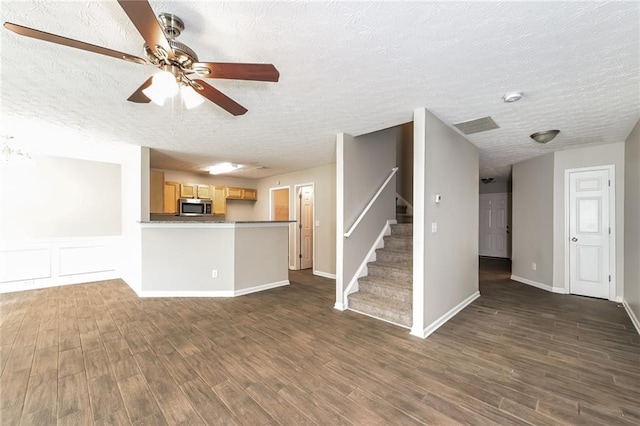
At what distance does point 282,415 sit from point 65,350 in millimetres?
2302

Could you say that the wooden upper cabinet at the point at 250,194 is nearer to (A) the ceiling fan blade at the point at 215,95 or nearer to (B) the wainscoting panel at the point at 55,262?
(B) the wainscoting panel at the point at 55,262

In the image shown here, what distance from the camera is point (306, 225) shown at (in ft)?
21.8

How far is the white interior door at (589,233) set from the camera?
13.1 feet

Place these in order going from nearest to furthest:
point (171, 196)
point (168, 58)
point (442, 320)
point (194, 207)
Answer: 1. point (168, 58)
2. point (442, 320)
3. point (171, 196)
4. point (194, 207)

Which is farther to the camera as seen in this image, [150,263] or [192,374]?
[150,263]

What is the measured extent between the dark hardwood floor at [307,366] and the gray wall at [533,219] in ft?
3.83

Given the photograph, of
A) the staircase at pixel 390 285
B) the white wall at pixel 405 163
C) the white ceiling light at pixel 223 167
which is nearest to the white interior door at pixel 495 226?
the white wall at pixel 405 163

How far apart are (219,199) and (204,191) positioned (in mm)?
414

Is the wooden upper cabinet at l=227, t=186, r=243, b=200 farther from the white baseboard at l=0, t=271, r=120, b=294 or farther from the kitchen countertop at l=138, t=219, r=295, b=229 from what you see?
the white baseboard at l=0, t=271, r=120, b=294

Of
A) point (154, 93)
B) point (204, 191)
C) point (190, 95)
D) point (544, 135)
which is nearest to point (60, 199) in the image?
point (204, 191)

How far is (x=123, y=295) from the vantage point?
4.16 m

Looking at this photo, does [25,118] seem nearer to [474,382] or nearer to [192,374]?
[192,374]

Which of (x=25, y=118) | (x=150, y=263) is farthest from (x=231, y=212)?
(x=25, y=118)

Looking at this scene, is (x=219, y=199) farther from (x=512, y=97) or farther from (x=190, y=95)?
(x=512, y=97)
